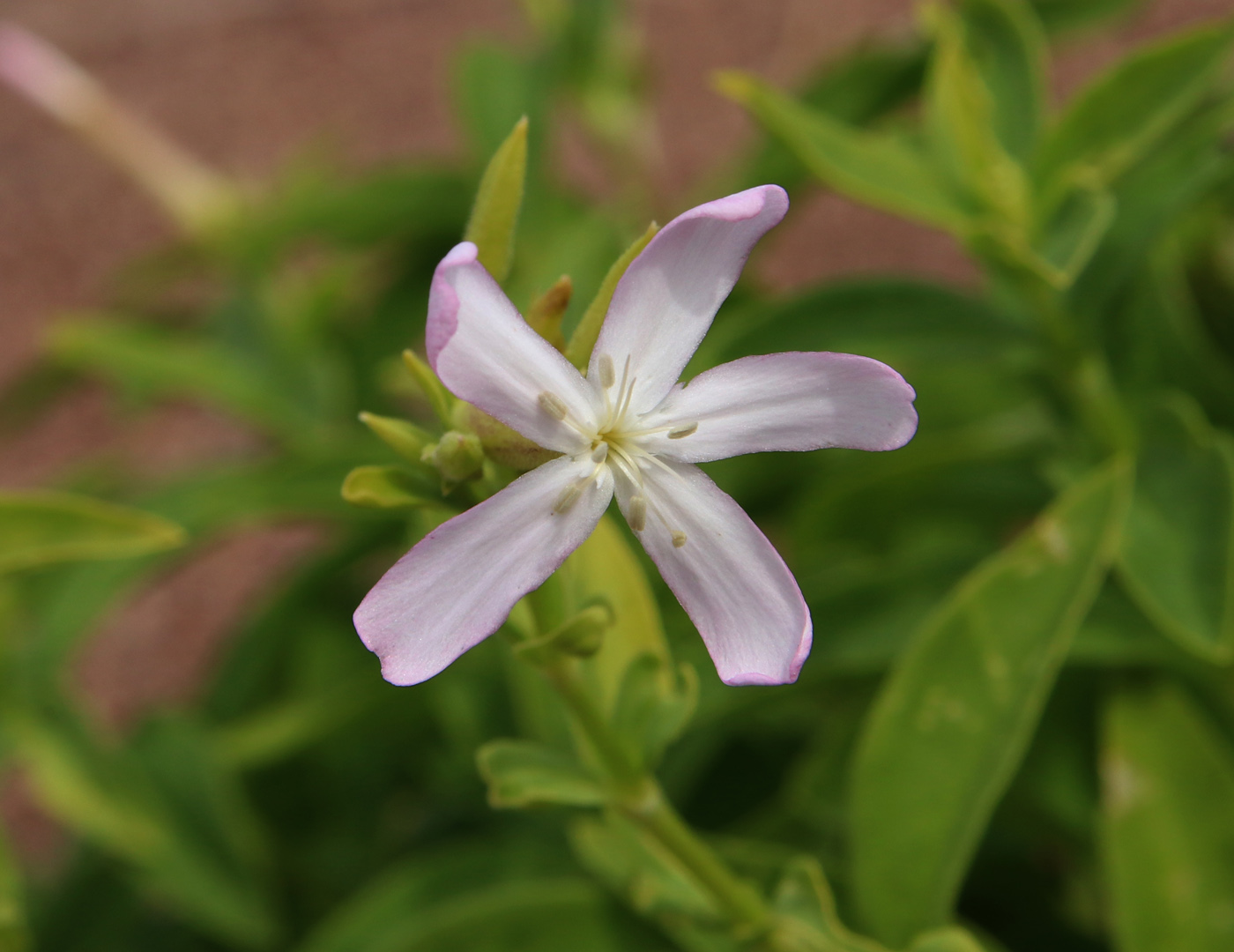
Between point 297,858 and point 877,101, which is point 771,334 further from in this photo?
point 297,858

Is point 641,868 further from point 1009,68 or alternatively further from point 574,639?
point 1009,68

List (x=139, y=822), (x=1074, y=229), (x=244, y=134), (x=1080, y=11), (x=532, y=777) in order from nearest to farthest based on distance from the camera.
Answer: (x=532, y=777) → (x=1074, y=229) → (x=139, y=822) → (x=1080, y=11) → (x=244, y=134)

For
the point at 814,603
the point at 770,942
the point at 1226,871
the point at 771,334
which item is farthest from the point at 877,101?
the point at 770,942

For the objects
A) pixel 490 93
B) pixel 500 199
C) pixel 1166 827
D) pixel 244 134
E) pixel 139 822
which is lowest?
pixel 1166 827

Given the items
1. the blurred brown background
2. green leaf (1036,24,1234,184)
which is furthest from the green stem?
the blurred brown background

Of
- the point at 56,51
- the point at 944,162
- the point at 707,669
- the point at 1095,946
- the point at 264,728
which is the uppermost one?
the point at 56,51

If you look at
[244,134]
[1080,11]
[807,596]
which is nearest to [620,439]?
[807,596]

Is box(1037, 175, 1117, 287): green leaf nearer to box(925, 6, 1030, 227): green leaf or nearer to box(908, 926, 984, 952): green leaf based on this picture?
box(925, 6, 1030, 227): green leaf
